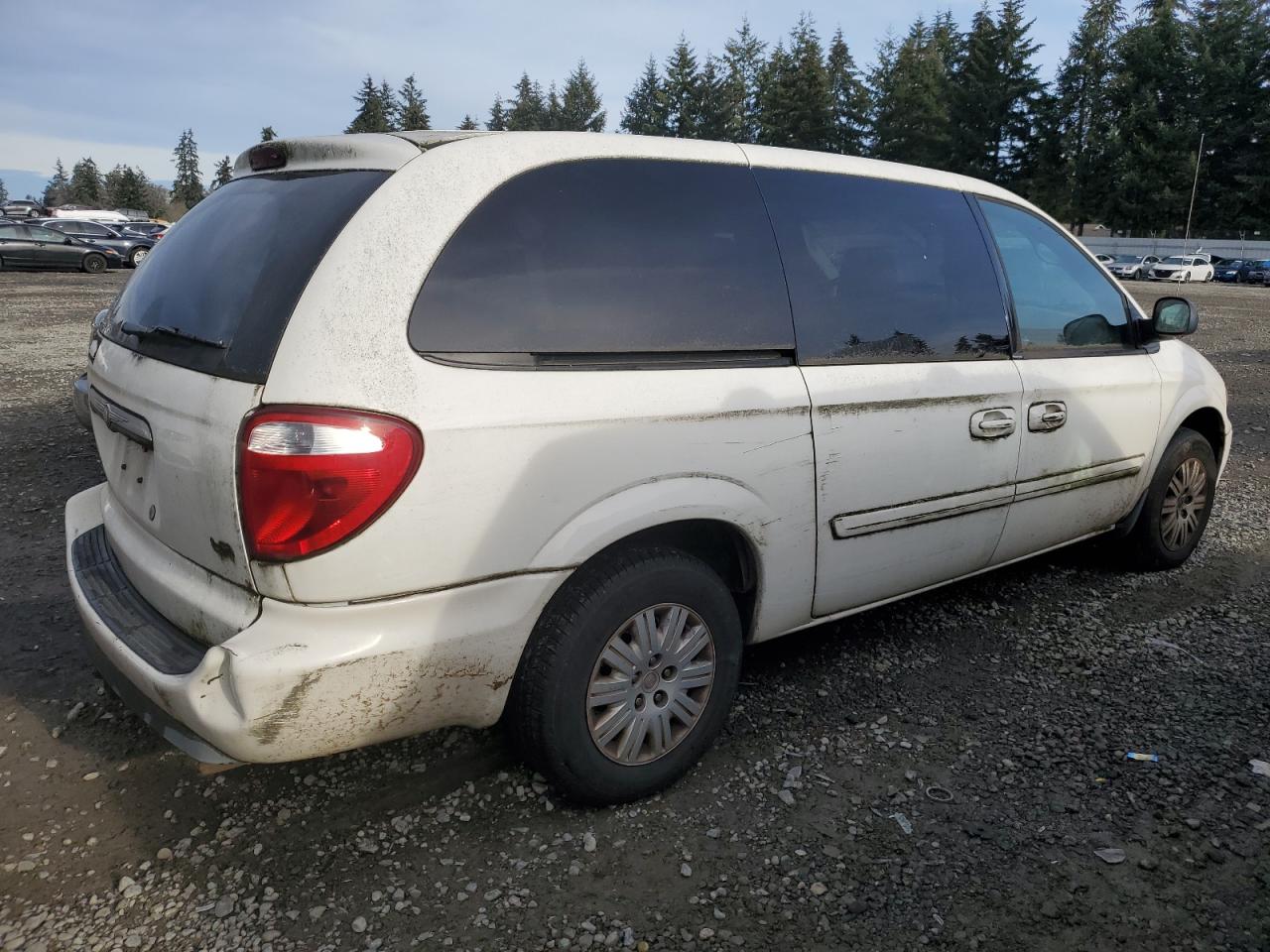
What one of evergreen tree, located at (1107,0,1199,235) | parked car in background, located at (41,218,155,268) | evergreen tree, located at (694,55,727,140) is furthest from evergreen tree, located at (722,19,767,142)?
parked car in background, located at (41,218,155,268)

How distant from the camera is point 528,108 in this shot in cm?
9519

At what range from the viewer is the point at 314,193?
2.48m

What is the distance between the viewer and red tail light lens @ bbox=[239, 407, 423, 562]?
2.05m

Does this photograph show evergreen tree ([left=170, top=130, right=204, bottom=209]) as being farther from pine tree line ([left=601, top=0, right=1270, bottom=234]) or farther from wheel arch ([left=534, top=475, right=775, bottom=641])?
wheel arch ([left=534, top=475, right=775, bottom=641])

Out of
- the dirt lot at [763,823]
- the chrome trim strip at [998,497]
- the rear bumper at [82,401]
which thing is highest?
the rear bumper at [82,401]

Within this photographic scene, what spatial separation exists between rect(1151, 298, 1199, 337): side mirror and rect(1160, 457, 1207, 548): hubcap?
2.34 ft

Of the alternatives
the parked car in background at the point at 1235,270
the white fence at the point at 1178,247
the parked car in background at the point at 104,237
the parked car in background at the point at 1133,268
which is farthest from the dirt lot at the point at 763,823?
the white fence at the point at 1178,247

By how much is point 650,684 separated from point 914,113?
227 ft

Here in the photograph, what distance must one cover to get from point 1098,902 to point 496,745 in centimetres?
174

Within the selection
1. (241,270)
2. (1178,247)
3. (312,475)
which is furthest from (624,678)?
(1178,247)

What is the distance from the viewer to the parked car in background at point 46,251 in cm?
2500

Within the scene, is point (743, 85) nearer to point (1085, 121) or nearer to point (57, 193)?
point (1085, 121)

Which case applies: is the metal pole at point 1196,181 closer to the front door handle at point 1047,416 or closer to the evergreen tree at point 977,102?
the evergreen tree at point 977,102

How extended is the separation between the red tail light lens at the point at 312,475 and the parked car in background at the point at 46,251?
2838 centimetres
